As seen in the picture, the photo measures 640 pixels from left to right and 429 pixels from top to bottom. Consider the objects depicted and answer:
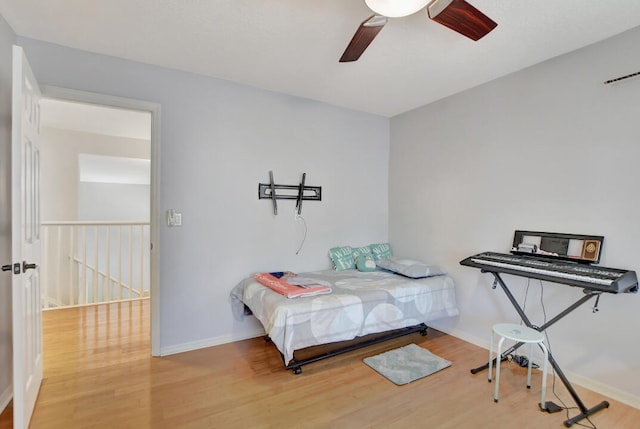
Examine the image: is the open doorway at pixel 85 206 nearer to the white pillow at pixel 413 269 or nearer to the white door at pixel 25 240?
the white door at pixel 25 240

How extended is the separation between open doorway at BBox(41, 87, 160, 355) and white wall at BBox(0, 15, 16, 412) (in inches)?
59.1

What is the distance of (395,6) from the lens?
1.54 metres

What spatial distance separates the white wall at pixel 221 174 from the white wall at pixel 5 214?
11.5 inches

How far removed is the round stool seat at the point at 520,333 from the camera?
2.03 meters

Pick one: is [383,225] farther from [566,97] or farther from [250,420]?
[250,420]

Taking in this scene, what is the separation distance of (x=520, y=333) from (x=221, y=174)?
2.68 m

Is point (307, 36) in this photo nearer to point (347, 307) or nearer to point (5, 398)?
point (347, 307)

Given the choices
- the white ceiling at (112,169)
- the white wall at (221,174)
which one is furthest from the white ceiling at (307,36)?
the white ceiling at (112,169)

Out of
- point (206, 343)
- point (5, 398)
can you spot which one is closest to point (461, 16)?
point (206, 343)

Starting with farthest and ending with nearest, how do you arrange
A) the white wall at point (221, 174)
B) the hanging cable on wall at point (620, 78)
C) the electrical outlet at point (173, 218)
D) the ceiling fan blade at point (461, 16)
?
1. the electrical outlet at point (173, 218)
2. the white wall at point (221, 174)
3. the hanging cable on wall at point (620, 78)
4. the ceiling fan blade at point (461, 16)

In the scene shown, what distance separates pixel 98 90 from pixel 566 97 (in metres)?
3.60

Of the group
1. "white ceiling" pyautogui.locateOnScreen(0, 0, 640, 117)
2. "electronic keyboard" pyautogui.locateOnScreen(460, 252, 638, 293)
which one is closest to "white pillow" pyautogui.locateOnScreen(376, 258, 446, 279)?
"electronic keyboard" pyautogui.locateOnScreen(460, 252, 638, 293)

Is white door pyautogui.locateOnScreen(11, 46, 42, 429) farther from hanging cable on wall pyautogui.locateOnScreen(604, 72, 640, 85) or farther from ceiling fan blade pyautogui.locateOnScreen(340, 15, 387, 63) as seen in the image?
hanging cable on wall pyautogui.locateOnScreen(604, 72, 640, 85)

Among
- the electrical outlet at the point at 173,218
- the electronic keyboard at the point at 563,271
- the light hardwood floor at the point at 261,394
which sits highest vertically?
the electrical outlet at the point at 173,218
